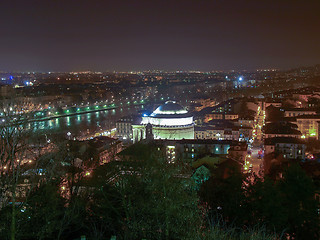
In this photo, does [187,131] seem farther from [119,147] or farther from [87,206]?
[87,206]

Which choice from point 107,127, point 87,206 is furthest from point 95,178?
point 107,127

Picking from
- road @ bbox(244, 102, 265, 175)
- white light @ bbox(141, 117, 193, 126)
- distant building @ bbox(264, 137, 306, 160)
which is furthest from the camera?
white light @ bbox(141, 117, 193, 126)

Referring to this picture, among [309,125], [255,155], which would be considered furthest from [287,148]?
[309,125]

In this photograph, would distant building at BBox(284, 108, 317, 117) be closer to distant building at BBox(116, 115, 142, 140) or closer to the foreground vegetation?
distant building at BBox(116, 115, 142, 140)

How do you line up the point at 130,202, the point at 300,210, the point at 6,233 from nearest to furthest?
1. the point at 6,233
2. the point at 130,202
3. the point at 300,210

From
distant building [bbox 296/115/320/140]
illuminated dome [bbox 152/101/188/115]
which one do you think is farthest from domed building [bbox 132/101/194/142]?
distant building [bbox 296/115/320/140]

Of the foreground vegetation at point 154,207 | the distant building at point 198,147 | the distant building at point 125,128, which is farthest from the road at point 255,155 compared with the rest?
the distant building at point 125,128

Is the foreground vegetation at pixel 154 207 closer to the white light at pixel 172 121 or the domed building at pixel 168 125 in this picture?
the domed building at pixel 168 125

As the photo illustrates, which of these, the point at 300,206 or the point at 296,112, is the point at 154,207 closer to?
the point at 300,206

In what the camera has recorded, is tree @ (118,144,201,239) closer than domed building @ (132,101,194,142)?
Yes
